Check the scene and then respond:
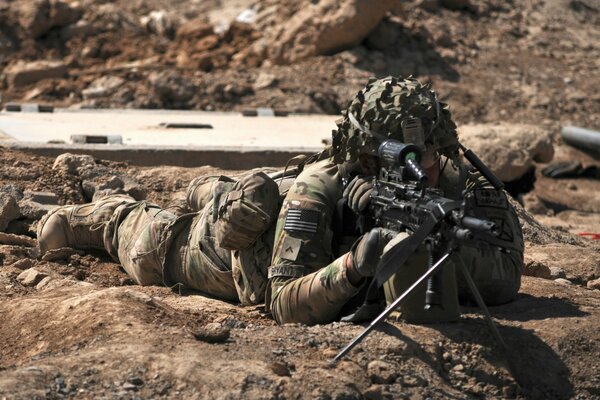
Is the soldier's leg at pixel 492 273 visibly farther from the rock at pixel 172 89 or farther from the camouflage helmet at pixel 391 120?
the rock at pixel 172 89

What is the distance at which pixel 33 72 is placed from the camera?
14.5 m

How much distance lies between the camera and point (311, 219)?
500 cm

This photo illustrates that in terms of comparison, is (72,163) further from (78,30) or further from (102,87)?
(78,30)

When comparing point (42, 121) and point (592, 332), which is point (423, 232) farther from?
point (42, 121)

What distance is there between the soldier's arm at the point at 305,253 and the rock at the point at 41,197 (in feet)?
8.30

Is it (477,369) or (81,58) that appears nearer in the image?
(477,369)

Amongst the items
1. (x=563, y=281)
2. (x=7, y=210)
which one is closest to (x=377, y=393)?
(x=563, y=281)

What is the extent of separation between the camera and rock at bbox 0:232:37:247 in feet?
22.2

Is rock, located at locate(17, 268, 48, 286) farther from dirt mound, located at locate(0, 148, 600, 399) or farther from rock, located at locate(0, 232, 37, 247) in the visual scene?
rock, located at locate(0, 232, 37, 247)

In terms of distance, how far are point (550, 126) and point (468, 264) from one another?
8.99m

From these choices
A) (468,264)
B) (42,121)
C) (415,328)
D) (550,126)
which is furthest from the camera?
(550,126)

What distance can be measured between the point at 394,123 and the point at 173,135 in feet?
16.8

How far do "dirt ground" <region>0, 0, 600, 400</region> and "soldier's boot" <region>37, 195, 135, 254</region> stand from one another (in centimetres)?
8

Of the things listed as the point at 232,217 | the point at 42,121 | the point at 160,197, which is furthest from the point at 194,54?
the point at 232,217
